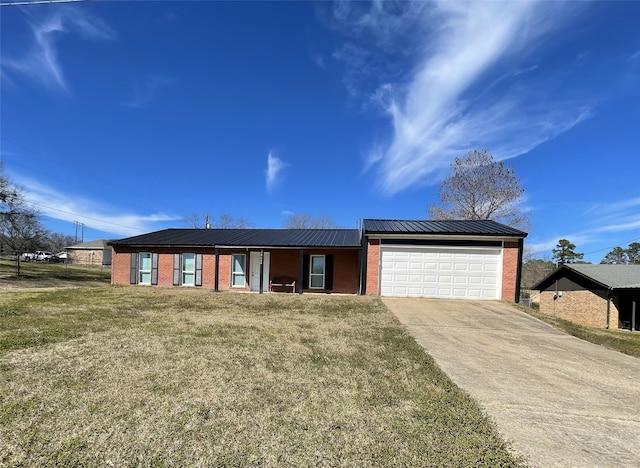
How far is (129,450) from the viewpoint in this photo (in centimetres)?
263

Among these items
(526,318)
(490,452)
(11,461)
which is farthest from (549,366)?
(11,461)

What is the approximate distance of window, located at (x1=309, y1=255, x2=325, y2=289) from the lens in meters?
17.0

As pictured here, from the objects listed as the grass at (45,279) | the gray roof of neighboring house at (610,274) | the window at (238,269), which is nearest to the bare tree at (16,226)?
the grass at (45,279)

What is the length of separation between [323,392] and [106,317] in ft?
22.7

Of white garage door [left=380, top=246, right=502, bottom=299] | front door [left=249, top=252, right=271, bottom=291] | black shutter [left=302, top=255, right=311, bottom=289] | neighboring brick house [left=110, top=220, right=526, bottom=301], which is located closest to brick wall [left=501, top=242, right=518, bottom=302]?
neighboring brick house [left=110, top=220, right=526, bottom=301]

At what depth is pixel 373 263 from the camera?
572 inches

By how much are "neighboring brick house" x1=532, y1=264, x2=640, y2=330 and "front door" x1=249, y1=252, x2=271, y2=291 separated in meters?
19.2

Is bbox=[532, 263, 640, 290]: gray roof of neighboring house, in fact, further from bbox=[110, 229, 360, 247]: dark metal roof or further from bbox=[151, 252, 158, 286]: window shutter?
bbox=[151, 252, 158, 286]: window shutter

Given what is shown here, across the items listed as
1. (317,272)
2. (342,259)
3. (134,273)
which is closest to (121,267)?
(134,273)

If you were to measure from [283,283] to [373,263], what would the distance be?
483 cm

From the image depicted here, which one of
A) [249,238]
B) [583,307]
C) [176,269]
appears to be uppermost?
[249,238]

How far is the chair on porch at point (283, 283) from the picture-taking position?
16.8m

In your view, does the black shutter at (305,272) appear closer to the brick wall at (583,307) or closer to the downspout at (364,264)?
the downspout at (364,264)

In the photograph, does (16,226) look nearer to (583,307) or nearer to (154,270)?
(154,270)
